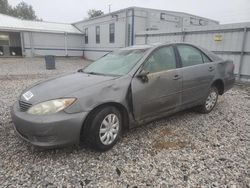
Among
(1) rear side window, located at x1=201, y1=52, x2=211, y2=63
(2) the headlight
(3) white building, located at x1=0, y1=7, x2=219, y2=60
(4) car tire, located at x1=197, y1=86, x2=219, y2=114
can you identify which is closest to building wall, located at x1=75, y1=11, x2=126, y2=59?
(3) white building, located at x1=0, y1=7, x2=219, y2=60

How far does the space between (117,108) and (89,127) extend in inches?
20.2

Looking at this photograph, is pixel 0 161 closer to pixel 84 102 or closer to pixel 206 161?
pixel 84 102

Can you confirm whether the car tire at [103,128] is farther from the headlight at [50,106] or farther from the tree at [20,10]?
the tree at [20,10]

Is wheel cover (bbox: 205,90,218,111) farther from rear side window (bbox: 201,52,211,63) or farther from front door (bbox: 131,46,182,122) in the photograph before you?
front door (bbox: 131,46,182,122)

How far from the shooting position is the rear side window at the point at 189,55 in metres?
3.88

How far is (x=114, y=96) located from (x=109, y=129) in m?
0.47

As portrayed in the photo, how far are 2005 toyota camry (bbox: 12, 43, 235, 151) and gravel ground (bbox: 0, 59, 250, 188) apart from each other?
297 millimetres

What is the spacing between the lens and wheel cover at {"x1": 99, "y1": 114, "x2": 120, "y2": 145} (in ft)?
9.17

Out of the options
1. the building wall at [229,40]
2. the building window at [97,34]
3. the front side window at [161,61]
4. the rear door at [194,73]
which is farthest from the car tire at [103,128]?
the building window at [97,34]

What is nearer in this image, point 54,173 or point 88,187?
point 88,187

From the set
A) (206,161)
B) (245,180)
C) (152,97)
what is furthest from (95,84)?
(245,180)

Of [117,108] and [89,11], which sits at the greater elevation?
[89,11]

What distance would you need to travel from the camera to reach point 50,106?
2.53 metres

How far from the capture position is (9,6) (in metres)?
45.4
